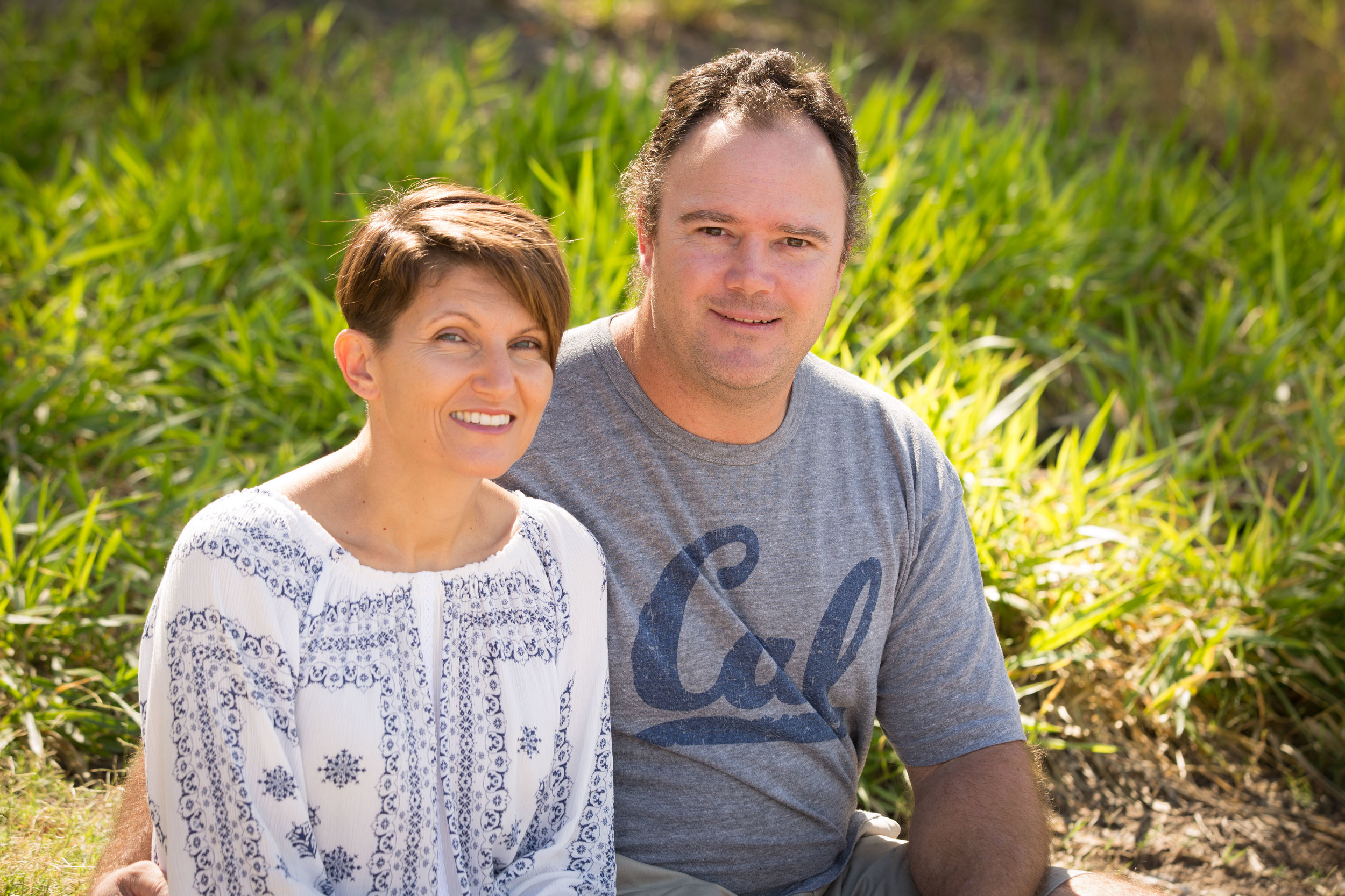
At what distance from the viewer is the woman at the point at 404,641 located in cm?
155

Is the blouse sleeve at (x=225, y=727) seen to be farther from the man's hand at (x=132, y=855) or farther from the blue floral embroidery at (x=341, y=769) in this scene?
the man's hand at (x=132, y=855)

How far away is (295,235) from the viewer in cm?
418

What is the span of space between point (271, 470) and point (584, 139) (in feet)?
6.56

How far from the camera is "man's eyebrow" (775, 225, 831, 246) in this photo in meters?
2.12

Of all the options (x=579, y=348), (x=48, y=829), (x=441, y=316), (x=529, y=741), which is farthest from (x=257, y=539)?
(x=48, y=829)

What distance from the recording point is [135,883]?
1726 mm

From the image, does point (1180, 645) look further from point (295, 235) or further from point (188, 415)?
point (295, 235)

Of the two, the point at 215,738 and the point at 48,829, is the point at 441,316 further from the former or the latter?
the point at 48,829

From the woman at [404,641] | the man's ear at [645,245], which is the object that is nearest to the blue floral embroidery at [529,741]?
the woman at [404,641]

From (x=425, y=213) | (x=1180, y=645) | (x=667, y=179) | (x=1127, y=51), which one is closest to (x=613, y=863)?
(x=425, y=213)

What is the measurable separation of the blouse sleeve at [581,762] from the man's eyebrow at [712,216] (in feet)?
2.12

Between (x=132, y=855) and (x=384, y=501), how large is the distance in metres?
0.70

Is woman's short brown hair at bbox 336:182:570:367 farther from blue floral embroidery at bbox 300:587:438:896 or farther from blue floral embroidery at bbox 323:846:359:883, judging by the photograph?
blue floral embroidery at bbox 323:846:359:883

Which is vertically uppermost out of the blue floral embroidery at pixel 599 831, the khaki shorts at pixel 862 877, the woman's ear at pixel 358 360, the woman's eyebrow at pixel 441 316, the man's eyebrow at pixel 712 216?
the man's eyebrow at pixel 712 216
